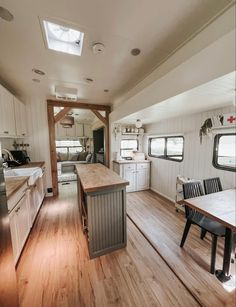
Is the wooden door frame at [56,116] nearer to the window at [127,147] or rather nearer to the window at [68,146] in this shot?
the window at [127,147]

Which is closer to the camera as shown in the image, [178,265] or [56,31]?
[56,31]

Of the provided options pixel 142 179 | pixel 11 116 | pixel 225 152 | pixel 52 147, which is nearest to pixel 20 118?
pixel 11 116

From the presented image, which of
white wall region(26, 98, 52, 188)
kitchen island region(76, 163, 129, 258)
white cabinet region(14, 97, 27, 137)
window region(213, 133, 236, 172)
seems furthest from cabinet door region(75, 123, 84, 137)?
window region(213, 133, 236, 172)

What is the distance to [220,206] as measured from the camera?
1.52 metres

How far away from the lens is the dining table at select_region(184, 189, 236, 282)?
1.29 metres

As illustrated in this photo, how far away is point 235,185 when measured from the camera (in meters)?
2.03

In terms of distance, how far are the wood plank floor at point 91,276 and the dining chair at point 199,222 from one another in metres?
0.48

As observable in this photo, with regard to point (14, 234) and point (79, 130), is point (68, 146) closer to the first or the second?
point (79, 130)

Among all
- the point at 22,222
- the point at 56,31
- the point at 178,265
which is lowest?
the point at 178,265

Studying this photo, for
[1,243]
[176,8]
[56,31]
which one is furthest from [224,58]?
[1,243]

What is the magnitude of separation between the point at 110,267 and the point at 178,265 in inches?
31.9

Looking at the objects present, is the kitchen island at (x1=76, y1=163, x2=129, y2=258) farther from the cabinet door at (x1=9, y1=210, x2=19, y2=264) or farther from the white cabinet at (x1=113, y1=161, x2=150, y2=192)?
the white cabinet at (x1=113, y1=161, x2=150, y2=192)

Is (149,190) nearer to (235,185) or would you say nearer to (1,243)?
(235,185)

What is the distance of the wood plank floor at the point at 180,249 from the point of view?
133cm
